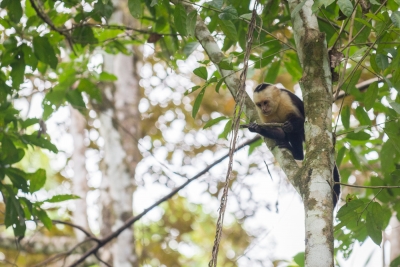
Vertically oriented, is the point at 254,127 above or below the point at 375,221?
above

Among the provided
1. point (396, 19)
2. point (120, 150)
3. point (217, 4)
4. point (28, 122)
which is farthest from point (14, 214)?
point (120, 150)

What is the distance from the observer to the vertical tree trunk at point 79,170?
6770 millimetres

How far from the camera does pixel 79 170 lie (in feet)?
23.2

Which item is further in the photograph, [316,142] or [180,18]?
[180,18]

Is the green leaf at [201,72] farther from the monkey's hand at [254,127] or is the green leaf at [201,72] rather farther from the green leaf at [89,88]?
the green leaf at [89,88]

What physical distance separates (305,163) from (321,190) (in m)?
0.17

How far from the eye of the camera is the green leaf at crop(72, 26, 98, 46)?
360cm

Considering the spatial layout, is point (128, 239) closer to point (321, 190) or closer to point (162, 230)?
point (162, 230)

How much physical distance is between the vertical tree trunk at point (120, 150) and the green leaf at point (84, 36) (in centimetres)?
115

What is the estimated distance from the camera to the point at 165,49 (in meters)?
3.78

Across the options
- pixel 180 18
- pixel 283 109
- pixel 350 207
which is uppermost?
pixel 283 109

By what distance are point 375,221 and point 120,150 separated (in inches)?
141

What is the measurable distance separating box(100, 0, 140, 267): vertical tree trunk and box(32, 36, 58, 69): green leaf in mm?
1463

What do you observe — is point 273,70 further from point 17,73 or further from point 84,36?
point 17,73
